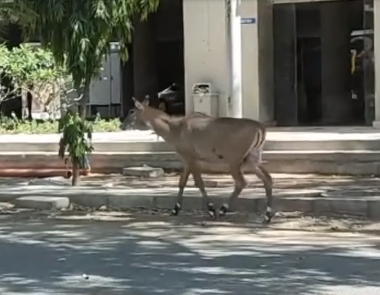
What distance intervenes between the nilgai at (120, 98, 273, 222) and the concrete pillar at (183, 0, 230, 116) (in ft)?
25.6

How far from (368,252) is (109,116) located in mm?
17703

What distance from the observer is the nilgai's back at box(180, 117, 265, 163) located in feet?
40.6

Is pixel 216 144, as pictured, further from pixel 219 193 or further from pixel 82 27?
pixel 82 27

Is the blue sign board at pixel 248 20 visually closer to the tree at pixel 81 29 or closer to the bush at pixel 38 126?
the bush at pixel 38 126

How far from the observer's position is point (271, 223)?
40.2 feet

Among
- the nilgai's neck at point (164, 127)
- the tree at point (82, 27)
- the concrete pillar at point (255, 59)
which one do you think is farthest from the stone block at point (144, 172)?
the concrete pillar at point (255, 59)

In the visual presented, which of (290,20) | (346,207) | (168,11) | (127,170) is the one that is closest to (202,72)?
(290,20)

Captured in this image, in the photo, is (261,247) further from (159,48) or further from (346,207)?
(159,48)

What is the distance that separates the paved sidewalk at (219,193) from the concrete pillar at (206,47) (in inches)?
196

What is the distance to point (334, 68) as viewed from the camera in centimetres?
2361

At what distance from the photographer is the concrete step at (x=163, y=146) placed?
16062mm

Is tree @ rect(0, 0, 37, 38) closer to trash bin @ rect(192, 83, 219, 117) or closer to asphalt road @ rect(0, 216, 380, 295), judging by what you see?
asphalt road @ rect(0, 216, 380, 295)

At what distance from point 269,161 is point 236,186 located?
375cm

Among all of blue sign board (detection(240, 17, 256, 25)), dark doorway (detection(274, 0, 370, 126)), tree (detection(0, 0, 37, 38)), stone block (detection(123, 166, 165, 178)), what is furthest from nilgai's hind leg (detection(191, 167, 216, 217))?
dark doorway (detection(274, 0, 370, 126))
